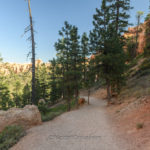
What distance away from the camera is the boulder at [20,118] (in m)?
6.25

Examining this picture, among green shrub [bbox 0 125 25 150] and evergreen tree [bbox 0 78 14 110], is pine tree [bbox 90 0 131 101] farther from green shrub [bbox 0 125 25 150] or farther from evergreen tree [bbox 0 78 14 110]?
evergreen tree [bbox 0 78 14 110]

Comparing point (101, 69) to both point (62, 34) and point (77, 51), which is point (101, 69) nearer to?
point (77, 51)

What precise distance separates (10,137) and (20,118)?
5.37 feet

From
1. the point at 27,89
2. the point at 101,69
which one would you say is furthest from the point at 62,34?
the point at 27,89

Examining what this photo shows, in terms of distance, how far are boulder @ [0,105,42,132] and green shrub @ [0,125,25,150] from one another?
29.2 inches

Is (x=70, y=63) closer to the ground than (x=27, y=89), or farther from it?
farther from it

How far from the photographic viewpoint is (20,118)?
6.59m

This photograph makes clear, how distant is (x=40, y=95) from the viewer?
31219 mm

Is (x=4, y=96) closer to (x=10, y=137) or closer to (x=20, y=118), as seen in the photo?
(x=20, y=118)

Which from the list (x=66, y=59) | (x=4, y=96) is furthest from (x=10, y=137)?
(x=4, y=96)

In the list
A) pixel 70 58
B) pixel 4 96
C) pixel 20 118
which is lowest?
pixel 4 96

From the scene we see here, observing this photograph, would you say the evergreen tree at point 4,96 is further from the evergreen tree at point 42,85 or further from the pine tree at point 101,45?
the pine tree at point 101,45

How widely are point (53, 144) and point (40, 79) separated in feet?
94.8

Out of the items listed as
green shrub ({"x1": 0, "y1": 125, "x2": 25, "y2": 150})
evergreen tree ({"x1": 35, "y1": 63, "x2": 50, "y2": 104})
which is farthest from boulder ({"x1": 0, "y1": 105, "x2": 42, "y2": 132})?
evergreen tree ({"x1": 35, "y1": 63, "x2": 50, "y2": 104})
